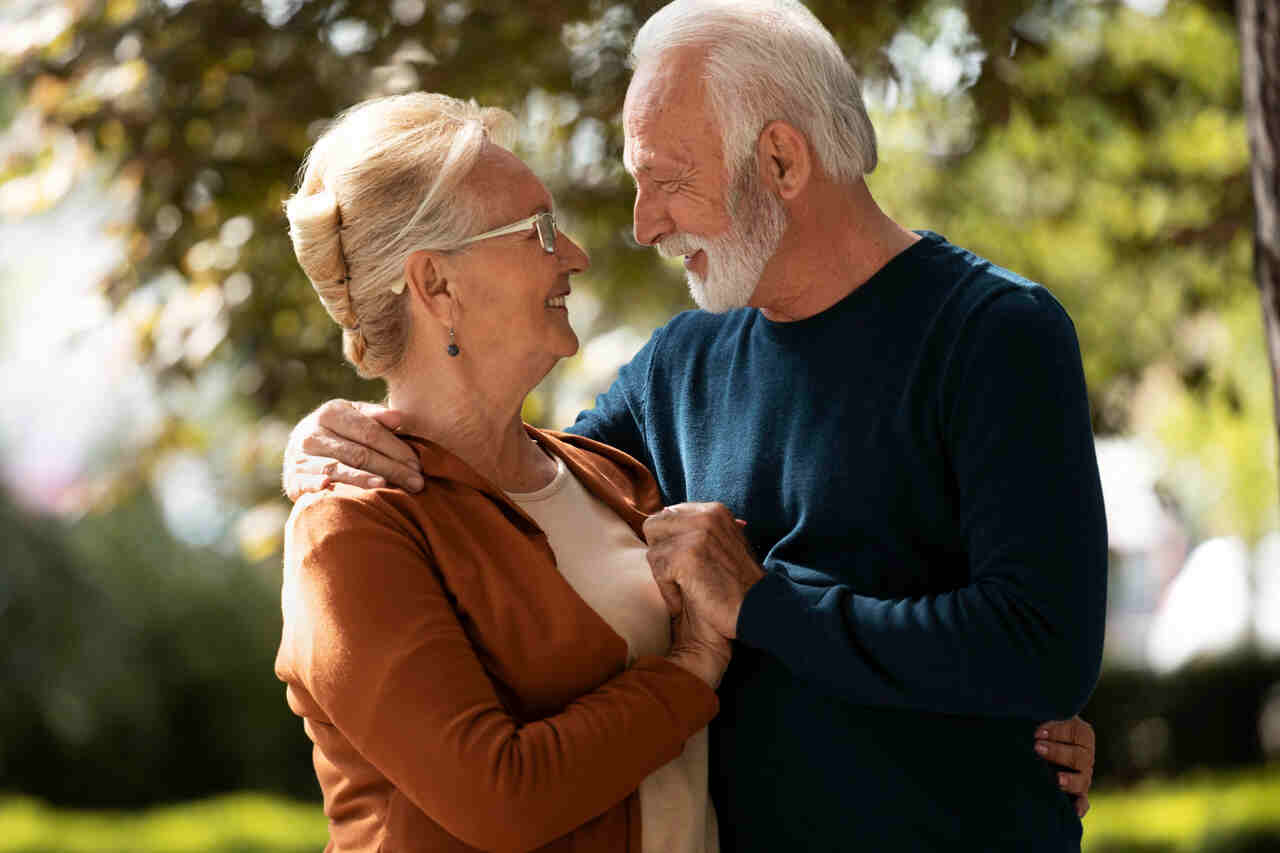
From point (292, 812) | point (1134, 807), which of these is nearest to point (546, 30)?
point (292, 812)

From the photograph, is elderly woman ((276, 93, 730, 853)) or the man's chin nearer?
elderly woman ((276, 93, 730, 853))

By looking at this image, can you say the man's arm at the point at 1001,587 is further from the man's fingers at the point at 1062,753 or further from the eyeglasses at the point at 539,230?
the eyeglasses at the point at 539,230

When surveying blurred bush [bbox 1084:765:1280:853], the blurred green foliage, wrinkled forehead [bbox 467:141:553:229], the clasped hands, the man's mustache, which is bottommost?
blurred bush [bbox 1084:765:1280:853]

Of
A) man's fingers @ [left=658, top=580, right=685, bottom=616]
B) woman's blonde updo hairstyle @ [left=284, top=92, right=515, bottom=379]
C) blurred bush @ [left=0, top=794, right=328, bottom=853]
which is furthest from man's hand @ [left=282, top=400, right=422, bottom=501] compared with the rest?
blurred bush @ [left=0, top=794, right=328, bottom=853]

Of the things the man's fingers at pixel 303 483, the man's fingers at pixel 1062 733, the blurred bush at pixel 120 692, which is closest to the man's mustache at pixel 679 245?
the man's fingers at pixel 303 483

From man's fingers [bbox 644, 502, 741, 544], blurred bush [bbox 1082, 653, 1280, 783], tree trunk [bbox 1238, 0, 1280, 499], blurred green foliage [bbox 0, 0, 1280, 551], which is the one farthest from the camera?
blurred bush [bbox 1082, 653, 1280, 783]

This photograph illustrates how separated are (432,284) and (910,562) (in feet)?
2.62

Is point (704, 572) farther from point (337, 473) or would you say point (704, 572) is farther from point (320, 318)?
point (320, 318)

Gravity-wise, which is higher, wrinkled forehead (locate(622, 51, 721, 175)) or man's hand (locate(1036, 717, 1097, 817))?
wrinkled forehead (locate(622, 51, 721, 175))

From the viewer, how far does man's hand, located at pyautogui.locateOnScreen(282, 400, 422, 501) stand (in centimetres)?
202

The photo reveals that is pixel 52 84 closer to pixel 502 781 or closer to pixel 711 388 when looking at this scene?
pixel 711 388

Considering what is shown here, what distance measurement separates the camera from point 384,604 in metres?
1.87

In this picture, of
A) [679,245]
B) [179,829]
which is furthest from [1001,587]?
[179,829]

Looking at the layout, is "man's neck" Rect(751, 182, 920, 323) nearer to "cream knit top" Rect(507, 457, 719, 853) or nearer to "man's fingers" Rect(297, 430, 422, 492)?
"cream knit top" Rect(507, 457, 719, 853)
